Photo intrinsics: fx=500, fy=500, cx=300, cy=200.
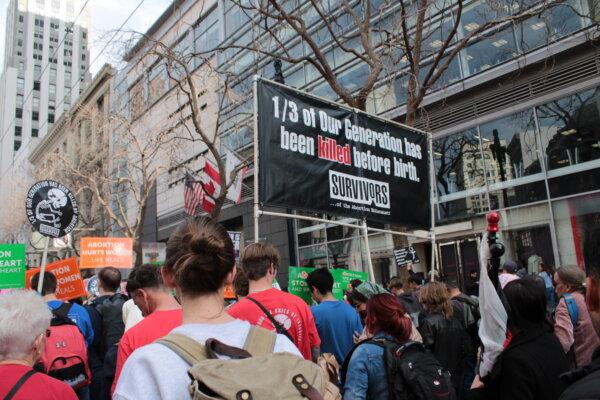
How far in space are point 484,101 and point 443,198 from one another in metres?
3.13

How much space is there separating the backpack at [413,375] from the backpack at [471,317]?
7.85 ft

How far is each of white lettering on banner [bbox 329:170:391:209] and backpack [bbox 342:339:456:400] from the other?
10.8ft

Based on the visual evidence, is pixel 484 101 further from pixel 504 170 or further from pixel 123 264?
pixel 123 264

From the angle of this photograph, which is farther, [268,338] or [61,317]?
[61,317]

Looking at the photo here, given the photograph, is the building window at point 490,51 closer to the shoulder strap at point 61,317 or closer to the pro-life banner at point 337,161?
the pro-life banner at point 337,161

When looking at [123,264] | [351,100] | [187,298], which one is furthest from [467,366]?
[123,264]

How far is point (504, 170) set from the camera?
14.2 m

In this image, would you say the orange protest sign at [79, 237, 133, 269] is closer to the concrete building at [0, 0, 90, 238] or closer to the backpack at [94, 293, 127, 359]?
the backpack at [94, 293, 127, 359]

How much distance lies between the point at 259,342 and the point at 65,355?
3201 mm

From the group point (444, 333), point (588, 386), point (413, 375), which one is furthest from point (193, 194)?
point (588, 386)

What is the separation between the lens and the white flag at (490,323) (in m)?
2.78

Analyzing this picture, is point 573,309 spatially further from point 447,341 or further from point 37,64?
point 37,64

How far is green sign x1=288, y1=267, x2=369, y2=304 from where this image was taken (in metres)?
6.10

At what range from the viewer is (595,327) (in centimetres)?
161
